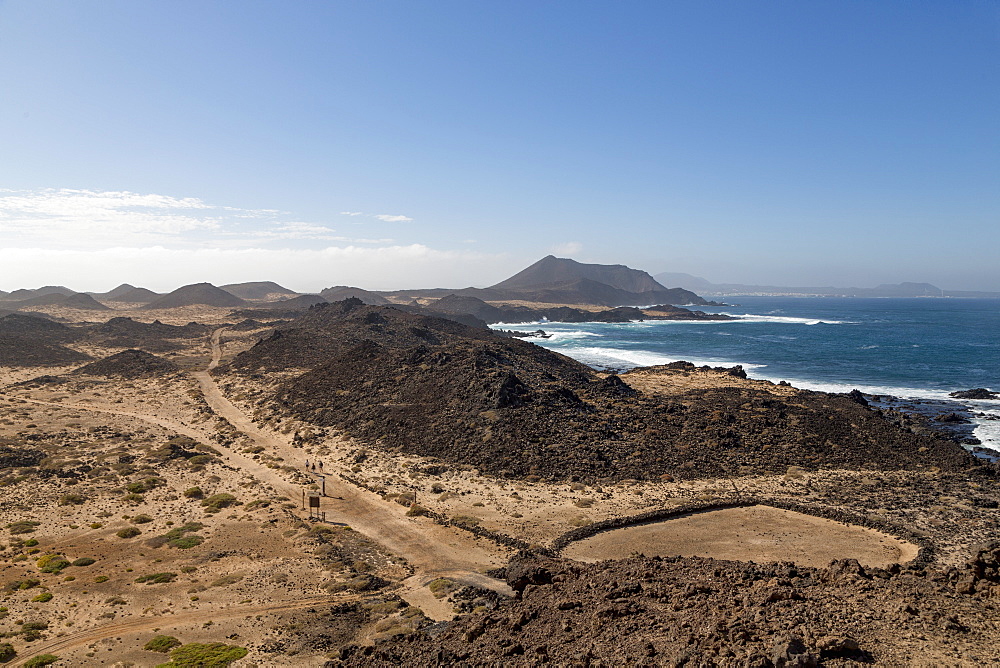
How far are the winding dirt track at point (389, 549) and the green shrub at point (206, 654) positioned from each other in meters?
2.02

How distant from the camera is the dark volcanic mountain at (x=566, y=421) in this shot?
3828 cm

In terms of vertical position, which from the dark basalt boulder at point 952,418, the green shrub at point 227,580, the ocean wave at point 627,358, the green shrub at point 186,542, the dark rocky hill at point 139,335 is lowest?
the green shrub at point 186,542

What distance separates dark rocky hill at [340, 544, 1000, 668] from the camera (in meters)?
12.7

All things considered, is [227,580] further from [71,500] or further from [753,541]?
[753,541]

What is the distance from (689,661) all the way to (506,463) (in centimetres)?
2566

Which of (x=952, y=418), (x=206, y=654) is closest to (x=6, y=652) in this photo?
(x=206, y=654)

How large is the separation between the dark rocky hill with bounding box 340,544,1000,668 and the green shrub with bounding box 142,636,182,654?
19.4 ft

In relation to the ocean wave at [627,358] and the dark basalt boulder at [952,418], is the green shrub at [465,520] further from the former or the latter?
the ocean wave at [627,358]

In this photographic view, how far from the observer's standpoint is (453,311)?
19800 centimetres

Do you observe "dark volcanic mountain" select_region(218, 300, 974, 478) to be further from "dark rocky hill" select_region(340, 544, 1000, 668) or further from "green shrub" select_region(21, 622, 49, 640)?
"green shrub" select_region(21, 622, 49, 640)

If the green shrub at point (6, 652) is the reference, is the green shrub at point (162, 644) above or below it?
below

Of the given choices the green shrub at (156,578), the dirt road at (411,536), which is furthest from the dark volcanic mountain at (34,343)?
the green shrub at (156,578)

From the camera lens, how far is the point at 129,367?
242 ft

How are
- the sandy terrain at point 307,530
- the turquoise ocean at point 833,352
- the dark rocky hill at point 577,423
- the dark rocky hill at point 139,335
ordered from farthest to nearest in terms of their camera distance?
1. the dark rocky hill at point 139,335
2. the turquoise ocean at point 833,352
3. the dark rocky hill at point 577,423
4. the sandy terrain at point 307,530
